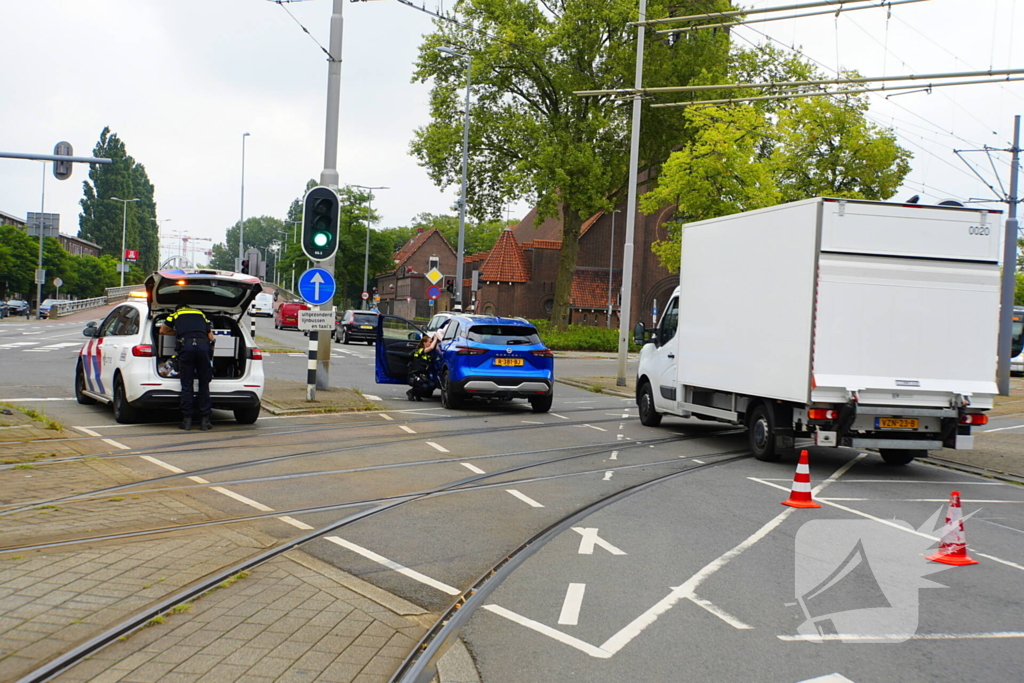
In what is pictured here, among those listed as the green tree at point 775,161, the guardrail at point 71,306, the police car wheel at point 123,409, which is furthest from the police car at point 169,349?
the guardrail at point 71,306

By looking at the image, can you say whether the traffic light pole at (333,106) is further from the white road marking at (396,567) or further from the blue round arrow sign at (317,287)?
the white road marking at (396,567)

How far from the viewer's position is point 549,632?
507 centimetres

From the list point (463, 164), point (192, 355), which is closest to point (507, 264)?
point (463, 164)

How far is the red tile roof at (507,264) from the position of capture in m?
→ 64.9

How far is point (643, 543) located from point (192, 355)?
7.25 metres

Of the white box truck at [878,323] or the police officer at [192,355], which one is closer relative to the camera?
the white box truck at [878,323]

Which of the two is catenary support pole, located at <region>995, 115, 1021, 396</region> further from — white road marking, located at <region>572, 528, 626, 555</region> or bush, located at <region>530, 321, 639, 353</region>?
bush, located at <region>530, 321, 639, 353</region>

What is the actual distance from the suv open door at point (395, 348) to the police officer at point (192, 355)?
20.0ft

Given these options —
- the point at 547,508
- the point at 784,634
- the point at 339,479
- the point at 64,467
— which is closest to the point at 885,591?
Answer: the point at 784,634

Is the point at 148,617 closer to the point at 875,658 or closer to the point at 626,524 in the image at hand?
the point at 875,658

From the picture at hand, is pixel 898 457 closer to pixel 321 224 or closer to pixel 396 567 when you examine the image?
pixel 396 567

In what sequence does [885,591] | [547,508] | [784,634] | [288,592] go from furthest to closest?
[547,508] < [885,591] < [288,592] < [784,634]

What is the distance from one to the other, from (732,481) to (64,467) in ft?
21.6

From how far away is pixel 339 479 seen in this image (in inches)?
383
